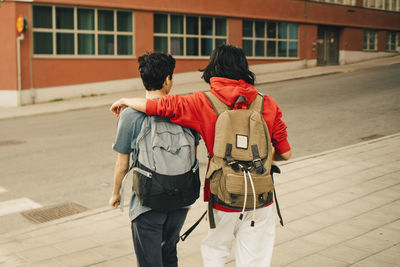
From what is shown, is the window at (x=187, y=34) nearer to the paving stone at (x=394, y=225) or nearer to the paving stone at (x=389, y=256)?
the paving stone at (x=394, y=225)

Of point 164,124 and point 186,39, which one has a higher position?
point 186,39

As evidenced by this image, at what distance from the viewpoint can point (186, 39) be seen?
965 inches

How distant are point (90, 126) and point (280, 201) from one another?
25.8 feet

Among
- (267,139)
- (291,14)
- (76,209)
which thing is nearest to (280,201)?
(76,209)

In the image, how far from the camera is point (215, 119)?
120 inches

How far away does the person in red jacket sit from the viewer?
3.04 m

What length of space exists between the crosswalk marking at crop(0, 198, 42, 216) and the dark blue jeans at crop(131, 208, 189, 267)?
3888mm

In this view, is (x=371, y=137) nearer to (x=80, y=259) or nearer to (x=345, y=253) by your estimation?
(x=345, y=253)

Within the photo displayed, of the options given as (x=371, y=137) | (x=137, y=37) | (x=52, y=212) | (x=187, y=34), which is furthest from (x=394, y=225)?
(x=187, y=34)

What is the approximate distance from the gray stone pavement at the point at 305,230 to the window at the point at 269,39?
19768mm

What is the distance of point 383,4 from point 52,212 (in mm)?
34038

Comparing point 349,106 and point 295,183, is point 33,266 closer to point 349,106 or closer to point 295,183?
point 295,183

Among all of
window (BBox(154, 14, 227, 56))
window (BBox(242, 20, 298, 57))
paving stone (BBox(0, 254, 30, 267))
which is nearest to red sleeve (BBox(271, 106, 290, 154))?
paving stone (BBox(0, 254, 30, 267))

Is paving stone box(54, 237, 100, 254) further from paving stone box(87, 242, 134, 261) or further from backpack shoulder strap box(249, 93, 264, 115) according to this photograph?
backpack shoulder strap box(249, 93, 264, 115)
